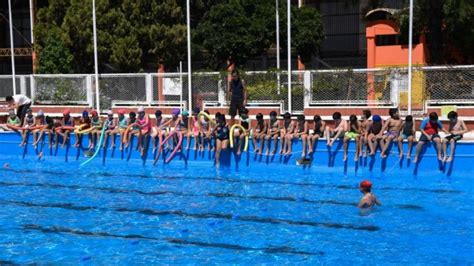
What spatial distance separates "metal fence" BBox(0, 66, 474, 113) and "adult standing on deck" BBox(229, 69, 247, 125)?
158 cm

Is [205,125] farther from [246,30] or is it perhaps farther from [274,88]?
[246,30]

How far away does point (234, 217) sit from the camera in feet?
35.4

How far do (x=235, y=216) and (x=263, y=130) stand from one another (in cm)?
583

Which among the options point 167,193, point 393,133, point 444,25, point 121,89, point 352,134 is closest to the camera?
point 167,193

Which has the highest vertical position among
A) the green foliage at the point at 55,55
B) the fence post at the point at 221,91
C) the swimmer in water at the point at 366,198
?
the green foliage at the point at 55,55

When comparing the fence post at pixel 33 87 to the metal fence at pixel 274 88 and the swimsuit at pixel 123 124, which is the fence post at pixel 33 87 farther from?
the swimsuit at pixel 123 124

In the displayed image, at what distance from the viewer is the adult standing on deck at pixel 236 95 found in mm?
17766

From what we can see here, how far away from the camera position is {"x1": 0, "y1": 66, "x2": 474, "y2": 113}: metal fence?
17156 millimetres

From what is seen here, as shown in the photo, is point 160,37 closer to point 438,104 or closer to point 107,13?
point 107,13

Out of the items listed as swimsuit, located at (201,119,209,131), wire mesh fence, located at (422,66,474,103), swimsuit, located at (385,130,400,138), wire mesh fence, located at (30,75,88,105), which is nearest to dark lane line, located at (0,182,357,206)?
swimsuit, located at (385,130,400,138)

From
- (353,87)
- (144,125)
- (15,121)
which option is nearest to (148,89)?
(144,125)

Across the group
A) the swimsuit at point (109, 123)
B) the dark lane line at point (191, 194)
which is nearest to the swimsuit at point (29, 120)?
the swimsuit at point (109, 123)

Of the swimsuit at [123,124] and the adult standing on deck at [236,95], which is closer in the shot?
the adult standing on deck at [236,95]

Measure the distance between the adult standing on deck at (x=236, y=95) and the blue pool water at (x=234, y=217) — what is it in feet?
7.58
